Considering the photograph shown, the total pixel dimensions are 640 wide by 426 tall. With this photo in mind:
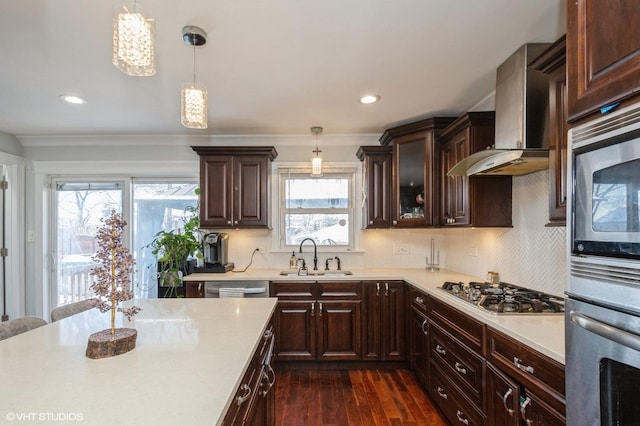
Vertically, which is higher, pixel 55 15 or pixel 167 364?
pixel 55 15

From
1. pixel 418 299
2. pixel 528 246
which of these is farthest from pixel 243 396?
pixel 528 246

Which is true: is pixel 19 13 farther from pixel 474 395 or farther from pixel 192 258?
pixel 474 395

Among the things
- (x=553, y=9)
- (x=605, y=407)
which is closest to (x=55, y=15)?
(x=553, y=9)

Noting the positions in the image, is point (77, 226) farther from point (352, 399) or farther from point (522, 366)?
point (522, 366)

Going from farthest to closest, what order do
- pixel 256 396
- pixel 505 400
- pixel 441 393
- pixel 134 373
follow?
pixel 441 393, pixel 505 400, pixel 256 396, pixel 134 373

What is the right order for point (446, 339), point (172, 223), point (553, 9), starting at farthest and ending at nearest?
point (172, 223)
point (446, 339)
point (553, 9)

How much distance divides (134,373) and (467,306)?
1.73 meters

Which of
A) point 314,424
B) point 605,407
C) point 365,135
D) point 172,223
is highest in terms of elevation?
point 365,135

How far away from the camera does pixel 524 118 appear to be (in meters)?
1.77

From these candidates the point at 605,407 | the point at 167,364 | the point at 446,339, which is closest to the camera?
the point at 605,407

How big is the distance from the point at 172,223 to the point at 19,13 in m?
2.50

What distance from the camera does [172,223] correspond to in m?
3.77

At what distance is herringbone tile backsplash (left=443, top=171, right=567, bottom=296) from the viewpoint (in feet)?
6.50

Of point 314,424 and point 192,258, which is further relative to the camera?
point 192,258
